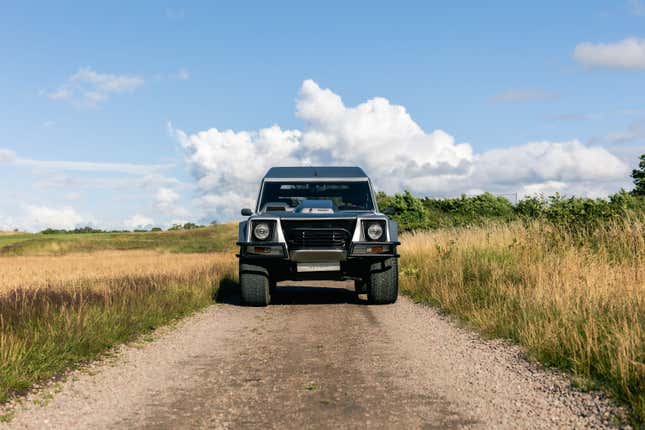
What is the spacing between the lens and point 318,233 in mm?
10062

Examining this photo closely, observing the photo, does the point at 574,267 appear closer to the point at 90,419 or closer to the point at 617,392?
the point at 617,392

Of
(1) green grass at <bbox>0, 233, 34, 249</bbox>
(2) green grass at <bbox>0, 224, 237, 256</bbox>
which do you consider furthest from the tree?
(1) green grass at <bbox>0, 233, 34, 249</bbox>

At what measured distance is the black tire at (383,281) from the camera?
33.6 ft

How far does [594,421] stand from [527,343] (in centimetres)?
225

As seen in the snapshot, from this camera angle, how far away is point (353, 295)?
12516 mm

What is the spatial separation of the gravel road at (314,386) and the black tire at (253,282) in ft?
7.10

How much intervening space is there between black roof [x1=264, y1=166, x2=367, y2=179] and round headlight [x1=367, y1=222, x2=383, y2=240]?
81.9 inches

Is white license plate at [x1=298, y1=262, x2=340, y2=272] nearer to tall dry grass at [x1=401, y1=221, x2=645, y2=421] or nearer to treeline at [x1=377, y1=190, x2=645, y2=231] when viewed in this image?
tall dry grass at [x1=401, y1=221, x2=645, y2=421]

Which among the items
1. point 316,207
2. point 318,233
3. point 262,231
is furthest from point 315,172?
point 262,231

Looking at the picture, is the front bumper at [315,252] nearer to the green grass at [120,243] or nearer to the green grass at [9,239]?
the green grass at [120,243]

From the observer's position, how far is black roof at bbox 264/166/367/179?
11.9 m

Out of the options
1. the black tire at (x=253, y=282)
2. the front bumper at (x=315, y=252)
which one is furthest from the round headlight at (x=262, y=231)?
the black tire at (x=253, y=282)

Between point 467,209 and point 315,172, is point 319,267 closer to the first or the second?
point 315,172

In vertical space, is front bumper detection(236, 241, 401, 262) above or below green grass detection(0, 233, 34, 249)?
below
